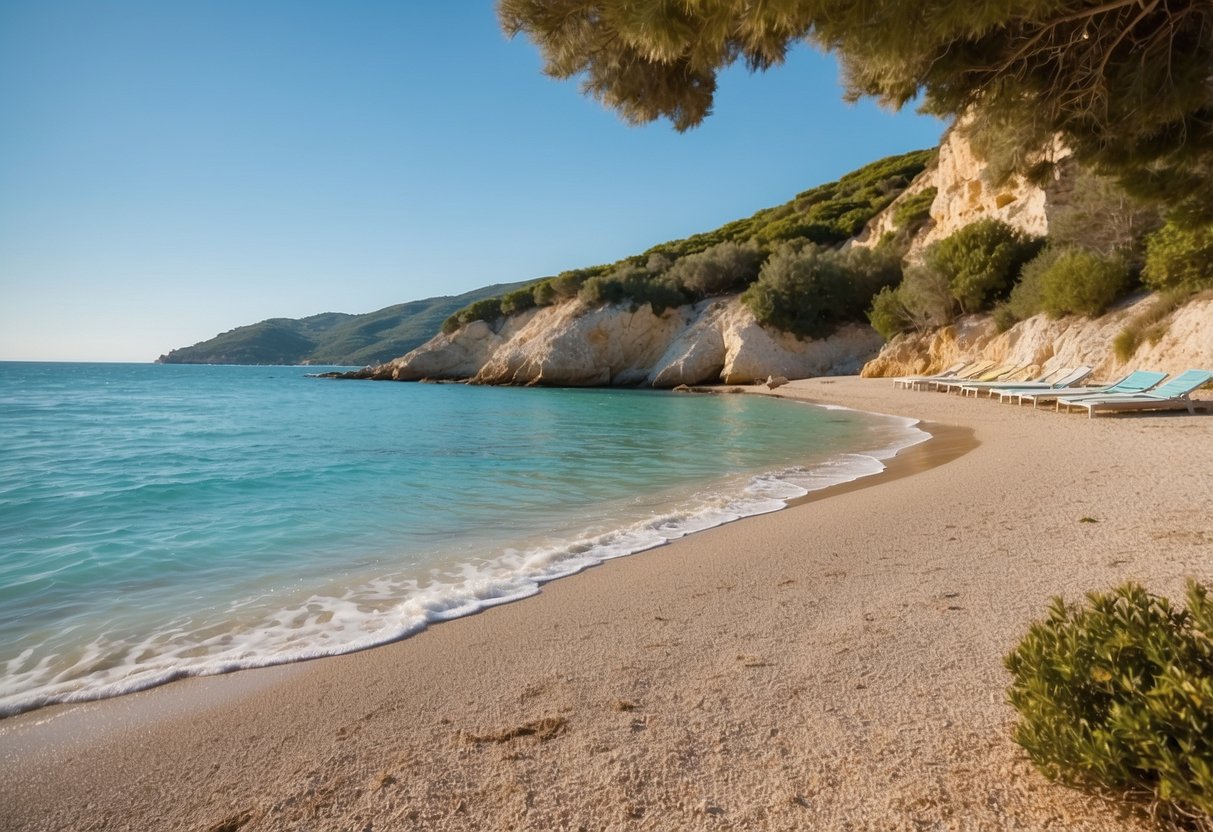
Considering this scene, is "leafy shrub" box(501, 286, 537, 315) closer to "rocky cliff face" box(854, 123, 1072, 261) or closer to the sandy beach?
"rocky cliff face" box(854, 123, 1072, 261)

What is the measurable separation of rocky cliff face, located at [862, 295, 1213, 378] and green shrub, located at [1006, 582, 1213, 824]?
17.5 metres

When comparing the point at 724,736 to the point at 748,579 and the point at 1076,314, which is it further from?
the point at 1076,314

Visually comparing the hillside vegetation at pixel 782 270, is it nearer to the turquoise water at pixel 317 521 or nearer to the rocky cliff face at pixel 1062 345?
the rocky cliff face at pixel 1062 345

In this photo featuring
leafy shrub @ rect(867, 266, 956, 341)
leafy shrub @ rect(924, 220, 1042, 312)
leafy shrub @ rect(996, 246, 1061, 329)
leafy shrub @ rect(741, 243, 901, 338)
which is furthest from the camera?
leafy shrub @ rect(741, 243, 901, 338)

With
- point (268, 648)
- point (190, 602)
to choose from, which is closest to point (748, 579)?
point (268, 648)

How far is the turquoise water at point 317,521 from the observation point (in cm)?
399

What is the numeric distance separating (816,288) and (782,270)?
6.02 feet

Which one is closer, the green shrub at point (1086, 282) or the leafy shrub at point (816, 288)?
the green shrub at point (1086, 282)

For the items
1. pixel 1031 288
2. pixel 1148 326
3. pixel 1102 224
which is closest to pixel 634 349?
pixel 1031 288

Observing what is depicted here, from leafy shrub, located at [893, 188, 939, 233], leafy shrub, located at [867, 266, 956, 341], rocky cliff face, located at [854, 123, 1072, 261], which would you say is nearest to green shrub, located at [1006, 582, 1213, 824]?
rocky cliff face, located at [854, 123, 1072, 261]

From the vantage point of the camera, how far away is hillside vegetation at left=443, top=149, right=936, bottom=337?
32.5 metres

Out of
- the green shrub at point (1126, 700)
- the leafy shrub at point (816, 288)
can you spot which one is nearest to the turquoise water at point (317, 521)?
the green shrub at point (1126, 700)

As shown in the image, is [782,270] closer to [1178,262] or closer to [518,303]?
[1178,262]

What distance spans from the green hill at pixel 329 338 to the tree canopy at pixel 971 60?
122 meters
